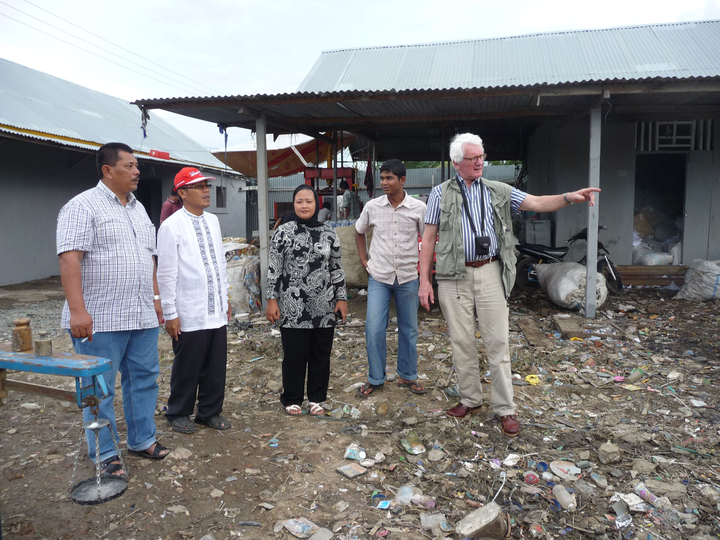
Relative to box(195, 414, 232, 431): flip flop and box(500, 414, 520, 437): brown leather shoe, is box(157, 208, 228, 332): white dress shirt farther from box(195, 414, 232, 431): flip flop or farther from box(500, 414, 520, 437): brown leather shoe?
box(500, 414, 520, 437): brown leather shoe

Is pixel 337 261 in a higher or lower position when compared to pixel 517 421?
higher

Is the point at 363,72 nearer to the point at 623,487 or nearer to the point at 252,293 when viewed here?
the point at 252,293

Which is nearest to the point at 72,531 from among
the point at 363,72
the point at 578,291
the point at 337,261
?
the point at 337,261

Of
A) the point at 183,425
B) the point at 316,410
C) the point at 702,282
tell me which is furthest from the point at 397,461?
the point at 702,282

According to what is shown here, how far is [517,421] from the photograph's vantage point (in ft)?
11.5

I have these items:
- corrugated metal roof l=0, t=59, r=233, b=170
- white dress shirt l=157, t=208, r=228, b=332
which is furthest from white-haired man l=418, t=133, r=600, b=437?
corrugated metal roof l=0, t=59, r=233, b=170

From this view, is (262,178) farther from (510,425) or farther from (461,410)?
(510,425)

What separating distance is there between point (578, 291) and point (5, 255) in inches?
414

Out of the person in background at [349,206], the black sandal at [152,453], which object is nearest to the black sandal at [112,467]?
the black sandal at [152,453]

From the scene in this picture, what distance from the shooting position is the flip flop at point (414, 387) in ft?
14.0

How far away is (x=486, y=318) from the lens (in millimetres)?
3457

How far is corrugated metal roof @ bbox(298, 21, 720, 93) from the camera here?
9.35m

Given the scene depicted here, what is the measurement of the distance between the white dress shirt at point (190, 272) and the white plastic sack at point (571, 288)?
5212mm

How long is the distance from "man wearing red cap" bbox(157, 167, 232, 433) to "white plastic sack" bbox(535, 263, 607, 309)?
203 inches
